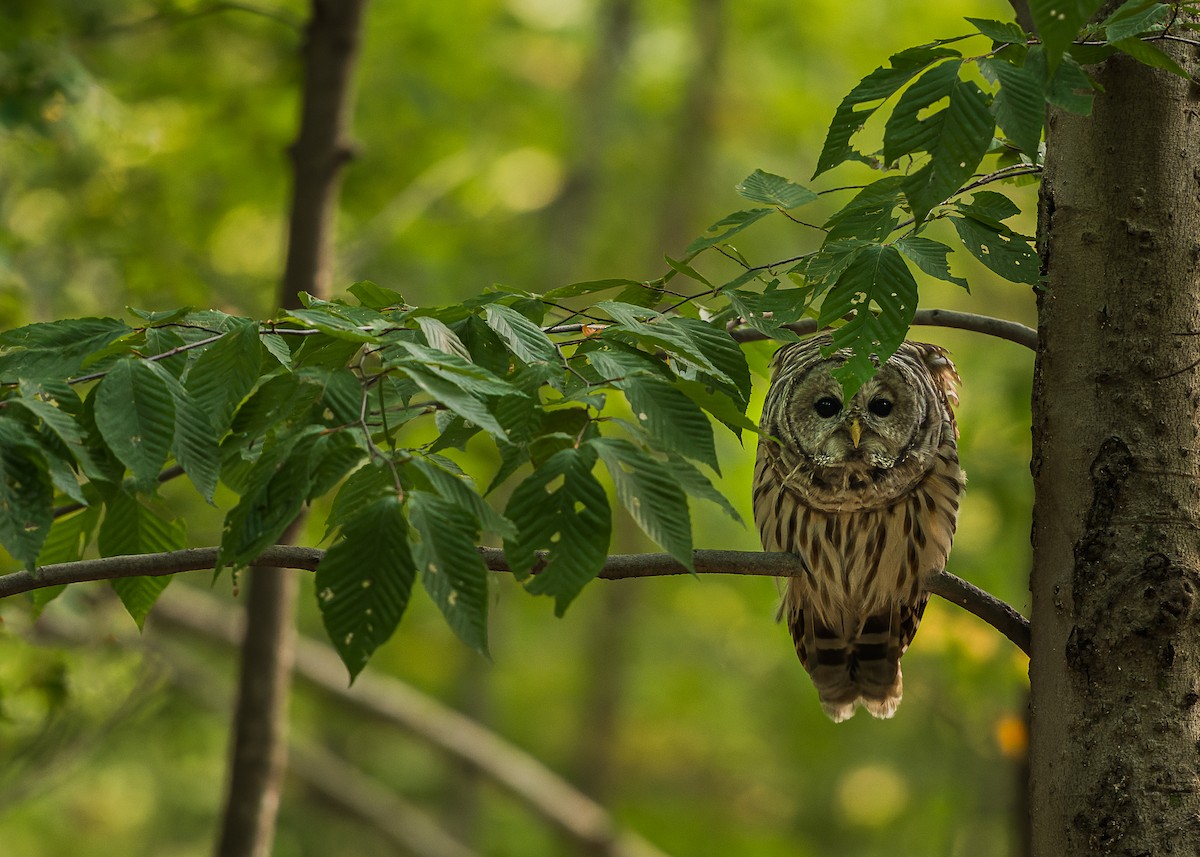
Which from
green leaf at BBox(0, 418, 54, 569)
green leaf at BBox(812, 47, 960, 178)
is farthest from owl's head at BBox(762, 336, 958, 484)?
green leaf at BBox(0, 418, 54, 569)

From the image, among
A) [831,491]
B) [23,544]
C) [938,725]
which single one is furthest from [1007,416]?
[23,544]

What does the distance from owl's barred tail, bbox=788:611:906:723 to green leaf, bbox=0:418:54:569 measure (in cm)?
213

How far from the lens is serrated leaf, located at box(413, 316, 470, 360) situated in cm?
161

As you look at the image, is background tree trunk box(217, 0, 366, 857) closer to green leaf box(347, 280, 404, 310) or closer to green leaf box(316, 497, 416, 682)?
green leaf box(347, 280, 404, 310)

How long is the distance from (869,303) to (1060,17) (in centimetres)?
48

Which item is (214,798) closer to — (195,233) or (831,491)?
(195,233)

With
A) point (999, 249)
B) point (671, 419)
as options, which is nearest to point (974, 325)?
point (999, 249)

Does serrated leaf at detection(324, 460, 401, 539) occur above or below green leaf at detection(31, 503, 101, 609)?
below

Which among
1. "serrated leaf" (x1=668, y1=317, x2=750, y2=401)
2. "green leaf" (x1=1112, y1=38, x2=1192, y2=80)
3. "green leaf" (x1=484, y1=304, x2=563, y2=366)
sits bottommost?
"green leaf" (x1=484, y1=304, x2=563, y2=366)

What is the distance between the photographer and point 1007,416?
5.88 meters

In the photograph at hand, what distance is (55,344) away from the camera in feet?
5.90

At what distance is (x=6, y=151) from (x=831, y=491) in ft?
14.1

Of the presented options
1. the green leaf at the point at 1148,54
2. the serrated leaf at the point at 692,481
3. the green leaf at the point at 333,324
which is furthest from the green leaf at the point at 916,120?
the green leaf at the point at 333,324

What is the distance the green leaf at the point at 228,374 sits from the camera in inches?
66.4
